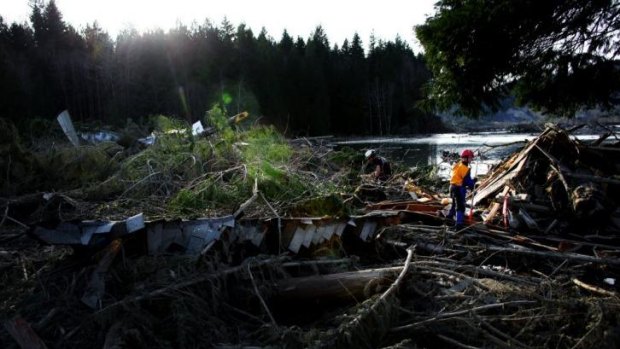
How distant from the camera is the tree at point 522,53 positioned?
933 centimetres

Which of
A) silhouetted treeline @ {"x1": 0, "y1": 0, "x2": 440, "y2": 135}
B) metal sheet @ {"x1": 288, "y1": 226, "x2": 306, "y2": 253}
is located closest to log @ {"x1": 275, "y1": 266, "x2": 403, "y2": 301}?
metal sheet @ {"x1": 288, "y1": 226, "x2": 306, "y2": 253}

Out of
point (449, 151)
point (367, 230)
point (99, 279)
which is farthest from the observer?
point (449, 151)

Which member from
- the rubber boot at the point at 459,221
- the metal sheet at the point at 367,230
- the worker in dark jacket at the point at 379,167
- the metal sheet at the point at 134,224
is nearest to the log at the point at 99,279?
the metal sheet at the point at 134,224

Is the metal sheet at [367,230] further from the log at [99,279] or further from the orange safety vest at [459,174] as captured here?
the log at [99,279]

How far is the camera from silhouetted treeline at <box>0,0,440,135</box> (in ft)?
143

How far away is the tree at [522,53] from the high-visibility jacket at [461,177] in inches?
175

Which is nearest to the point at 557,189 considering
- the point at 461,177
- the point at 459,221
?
the point at 461,177

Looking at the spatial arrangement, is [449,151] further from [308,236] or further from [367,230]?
[308,236]

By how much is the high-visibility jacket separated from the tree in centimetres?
445

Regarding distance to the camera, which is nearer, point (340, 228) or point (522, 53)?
point (340, 228)

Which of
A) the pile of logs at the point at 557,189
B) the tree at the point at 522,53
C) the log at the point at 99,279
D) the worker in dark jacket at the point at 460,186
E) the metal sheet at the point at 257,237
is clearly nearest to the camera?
the log at the point at 99,279

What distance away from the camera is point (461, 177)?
6.64m

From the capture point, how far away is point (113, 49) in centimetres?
5069

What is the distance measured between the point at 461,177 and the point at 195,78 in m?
50.2
